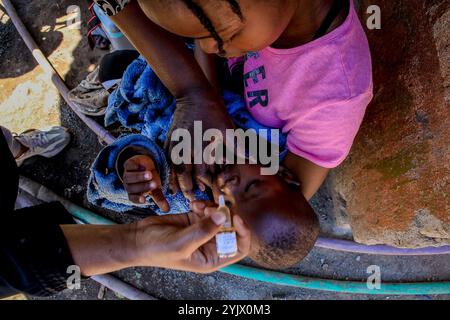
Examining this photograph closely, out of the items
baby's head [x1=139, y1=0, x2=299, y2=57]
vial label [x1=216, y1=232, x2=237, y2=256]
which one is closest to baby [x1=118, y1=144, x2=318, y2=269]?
vial label [x1=216, y1=232, x2=237, y2=256]

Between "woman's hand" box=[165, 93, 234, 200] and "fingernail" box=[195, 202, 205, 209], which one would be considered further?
"woman's hand" box=[165, 93, 234, 200]

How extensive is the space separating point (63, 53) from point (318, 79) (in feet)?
7.12

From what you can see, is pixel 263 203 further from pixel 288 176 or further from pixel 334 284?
pixel 334 284

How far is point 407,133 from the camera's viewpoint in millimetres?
1408

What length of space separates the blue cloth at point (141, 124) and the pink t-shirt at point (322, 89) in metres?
0.16

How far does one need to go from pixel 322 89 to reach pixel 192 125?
0.50 meters

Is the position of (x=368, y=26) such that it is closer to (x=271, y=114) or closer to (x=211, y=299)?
(x=271, y=114)

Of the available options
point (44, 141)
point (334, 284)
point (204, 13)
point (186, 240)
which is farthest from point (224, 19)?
point (44, 141)

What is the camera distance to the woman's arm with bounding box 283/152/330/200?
1.41m

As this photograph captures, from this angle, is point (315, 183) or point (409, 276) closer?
point (315, 183)

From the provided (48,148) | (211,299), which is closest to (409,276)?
(211,299)

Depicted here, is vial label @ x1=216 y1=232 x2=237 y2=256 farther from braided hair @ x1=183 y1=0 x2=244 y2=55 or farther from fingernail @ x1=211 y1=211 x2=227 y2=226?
braided hair @ x1=183 y1=0 x2=244 y2=55

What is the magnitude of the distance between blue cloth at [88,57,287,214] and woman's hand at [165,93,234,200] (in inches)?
1.9

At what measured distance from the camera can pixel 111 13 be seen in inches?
58.8
